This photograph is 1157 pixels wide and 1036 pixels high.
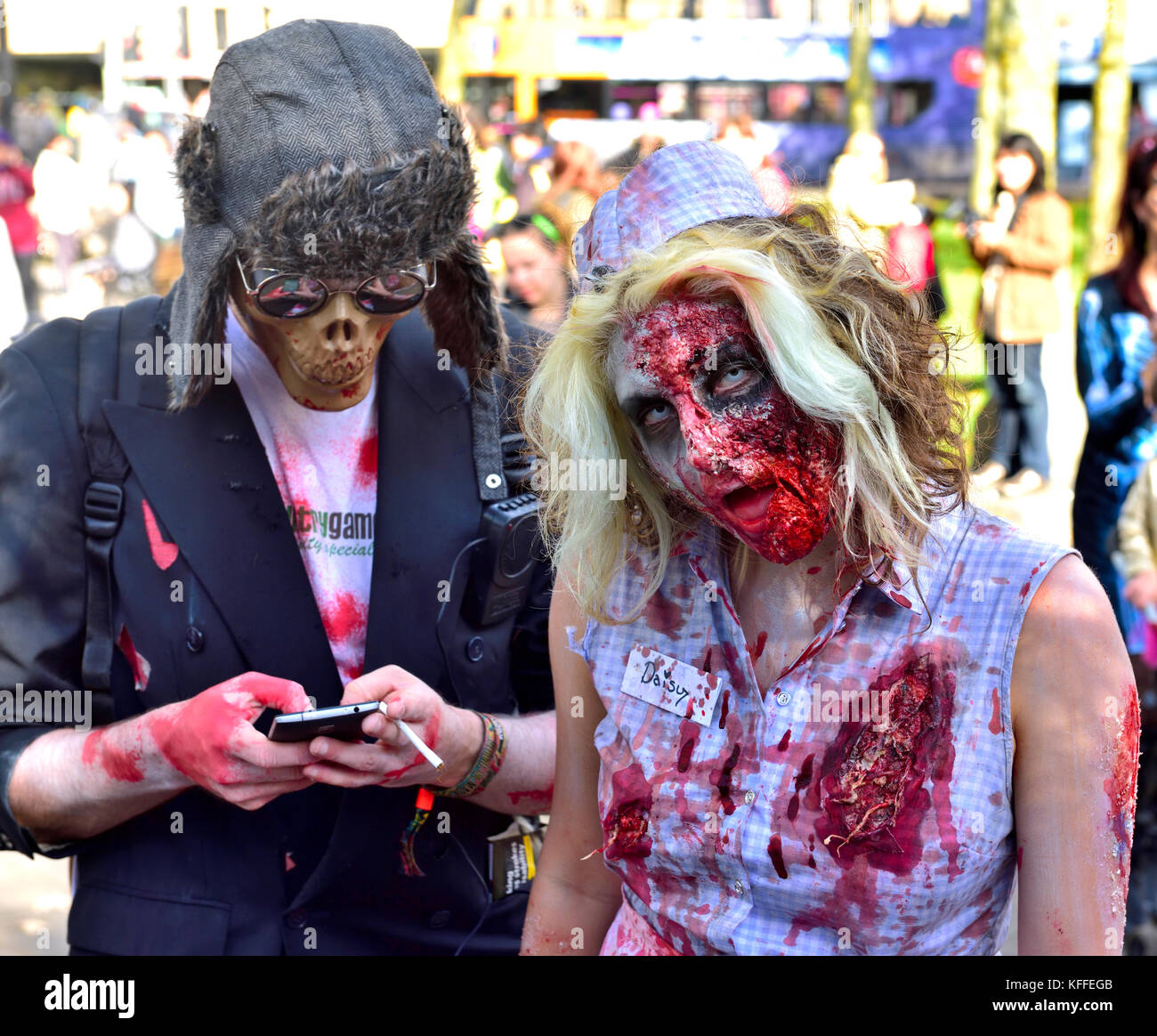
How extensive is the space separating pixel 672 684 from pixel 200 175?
110 cm

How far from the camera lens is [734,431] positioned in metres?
1.69

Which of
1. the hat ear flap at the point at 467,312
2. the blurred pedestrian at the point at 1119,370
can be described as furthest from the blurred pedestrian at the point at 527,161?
the hat ear flap at the point at 467,312

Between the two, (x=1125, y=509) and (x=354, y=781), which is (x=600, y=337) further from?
(x=1125, y=509)

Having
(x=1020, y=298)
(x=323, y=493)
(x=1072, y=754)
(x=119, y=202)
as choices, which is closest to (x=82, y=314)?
(x=119, y=202)

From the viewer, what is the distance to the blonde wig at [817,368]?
5.39 ft

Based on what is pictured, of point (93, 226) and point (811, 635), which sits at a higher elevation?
point (93, 226)

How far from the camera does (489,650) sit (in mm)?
2289

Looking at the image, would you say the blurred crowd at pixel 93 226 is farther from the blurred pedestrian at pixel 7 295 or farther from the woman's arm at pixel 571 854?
the woman's arm at pixel 571 854

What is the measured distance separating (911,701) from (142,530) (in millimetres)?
1252

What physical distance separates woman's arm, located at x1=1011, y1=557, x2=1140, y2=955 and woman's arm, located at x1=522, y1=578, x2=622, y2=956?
638 millimetres

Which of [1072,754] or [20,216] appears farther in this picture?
[20,216]

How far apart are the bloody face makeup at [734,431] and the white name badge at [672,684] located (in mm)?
194

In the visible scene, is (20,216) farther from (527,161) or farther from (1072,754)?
(1072,754)

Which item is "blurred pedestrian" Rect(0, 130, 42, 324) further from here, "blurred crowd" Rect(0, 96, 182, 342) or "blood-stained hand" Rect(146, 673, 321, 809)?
"blood-stained hand" Rect(146, 673, 321, 809)
